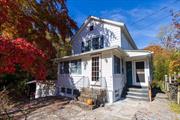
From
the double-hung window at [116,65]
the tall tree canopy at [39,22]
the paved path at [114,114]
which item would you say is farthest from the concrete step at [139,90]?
the tall tree canopy at [39,22]

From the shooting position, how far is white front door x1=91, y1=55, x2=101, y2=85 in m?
9.97

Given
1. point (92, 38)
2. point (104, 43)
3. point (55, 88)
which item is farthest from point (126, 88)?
point (55, 88)

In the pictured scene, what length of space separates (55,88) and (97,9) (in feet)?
32.1

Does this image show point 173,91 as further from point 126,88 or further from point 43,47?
point 43,47

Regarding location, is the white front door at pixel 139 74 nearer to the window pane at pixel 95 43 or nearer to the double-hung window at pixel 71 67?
the window pane at pixel 95 43

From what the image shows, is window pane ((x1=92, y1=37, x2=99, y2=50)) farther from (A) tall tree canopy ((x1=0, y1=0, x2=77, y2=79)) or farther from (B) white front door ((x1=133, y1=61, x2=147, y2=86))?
(B) white front door ((x1=133, y1=61, x2=147, y2=86))

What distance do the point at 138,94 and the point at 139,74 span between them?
86.1 inches

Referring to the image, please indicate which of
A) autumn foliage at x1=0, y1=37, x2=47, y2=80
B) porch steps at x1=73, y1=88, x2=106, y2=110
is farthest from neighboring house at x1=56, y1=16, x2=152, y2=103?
autumn foliage at x1=0, y1=37, x2=47, y2=80

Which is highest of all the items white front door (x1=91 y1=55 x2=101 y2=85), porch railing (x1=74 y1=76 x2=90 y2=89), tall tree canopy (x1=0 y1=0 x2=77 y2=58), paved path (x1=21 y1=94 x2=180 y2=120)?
tall tree canopy (x1=0 y1=0 x2=77 y2=58)

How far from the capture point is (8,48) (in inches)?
276

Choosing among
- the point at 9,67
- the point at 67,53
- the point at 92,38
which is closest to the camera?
the point at 9,67

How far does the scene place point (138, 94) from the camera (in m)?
10.1

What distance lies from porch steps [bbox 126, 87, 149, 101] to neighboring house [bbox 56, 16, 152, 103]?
0.65 m

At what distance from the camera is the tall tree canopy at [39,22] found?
10742mm
